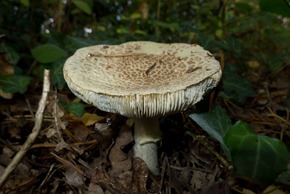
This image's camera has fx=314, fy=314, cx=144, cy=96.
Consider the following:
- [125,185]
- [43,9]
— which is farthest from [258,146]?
[43,9]

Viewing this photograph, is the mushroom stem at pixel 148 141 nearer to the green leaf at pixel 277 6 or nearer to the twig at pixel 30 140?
the twig at pixel 30 140

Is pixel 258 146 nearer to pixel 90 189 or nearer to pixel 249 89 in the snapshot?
pixel 90 189

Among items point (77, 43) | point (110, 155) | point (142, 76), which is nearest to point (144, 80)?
point (142, 76)

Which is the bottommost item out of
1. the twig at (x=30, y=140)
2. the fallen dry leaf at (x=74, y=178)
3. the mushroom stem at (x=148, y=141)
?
the fallen dry leaf at (x=74, y=178)

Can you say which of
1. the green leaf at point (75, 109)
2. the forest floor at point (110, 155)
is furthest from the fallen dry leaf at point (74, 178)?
the green leaf at point (75, 109)

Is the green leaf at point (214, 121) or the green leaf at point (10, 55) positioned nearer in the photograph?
the green leaf at point (214, 121)

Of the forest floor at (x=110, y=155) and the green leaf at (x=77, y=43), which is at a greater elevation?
the green leaf at (x=77, y=43)
